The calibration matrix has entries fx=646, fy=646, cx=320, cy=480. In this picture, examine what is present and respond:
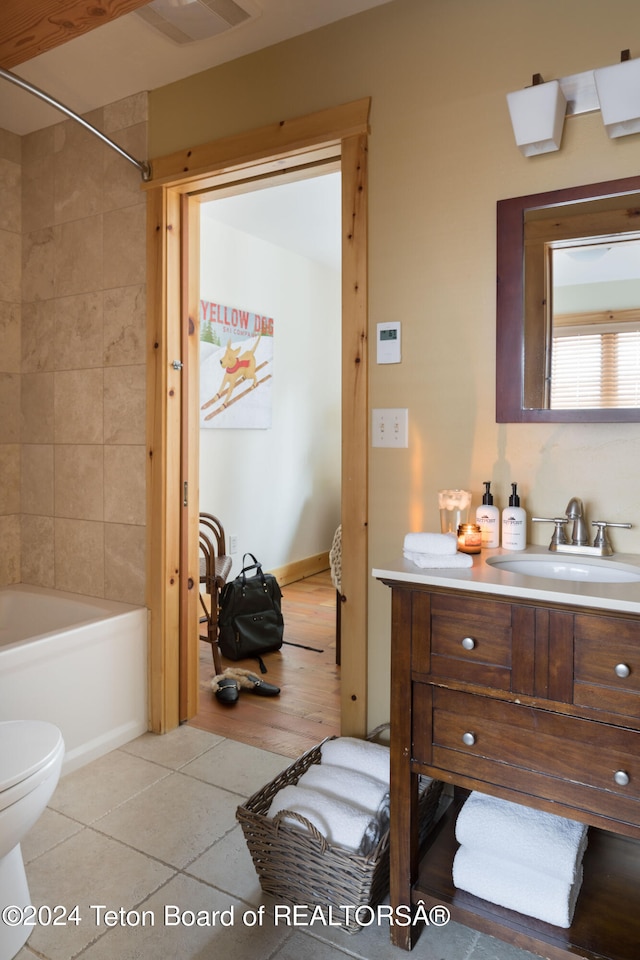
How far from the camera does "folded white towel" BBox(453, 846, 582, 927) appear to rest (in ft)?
4.47

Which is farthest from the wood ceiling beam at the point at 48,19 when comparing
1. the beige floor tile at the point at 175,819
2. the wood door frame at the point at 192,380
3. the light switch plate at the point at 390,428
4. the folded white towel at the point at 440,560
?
the beige floor tile at the point at 175,819

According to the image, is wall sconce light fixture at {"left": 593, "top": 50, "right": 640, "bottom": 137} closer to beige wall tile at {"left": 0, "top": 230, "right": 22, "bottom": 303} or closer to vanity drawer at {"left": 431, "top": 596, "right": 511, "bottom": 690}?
vanity drawer at {"left": 431, "top": 596, "right": 511, "bottom": 690}

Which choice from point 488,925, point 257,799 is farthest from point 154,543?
A: point 488,925

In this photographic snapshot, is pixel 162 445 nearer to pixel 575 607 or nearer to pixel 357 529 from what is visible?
pixel 357 529

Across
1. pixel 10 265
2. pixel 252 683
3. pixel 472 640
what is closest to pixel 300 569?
pixel 252 683

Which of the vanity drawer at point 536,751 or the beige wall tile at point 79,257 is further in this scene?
the beige wall tile at point 79,257

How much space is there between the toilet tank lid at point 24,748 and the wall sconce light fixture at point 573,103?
1.92 meters

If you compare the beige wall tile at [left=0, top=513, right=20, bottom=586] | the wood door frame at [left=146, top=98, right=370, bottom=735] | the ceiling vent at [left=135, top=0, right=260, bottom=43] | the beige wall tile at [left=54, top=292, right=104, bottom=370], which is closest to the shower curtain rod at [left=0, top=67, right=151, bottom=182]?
the wood door frame at [left=146, top=98, right=370, bottom=735]

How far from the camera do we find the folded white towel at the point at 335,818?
1552 mm

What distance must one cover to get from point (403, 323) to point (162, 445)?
1053 mm

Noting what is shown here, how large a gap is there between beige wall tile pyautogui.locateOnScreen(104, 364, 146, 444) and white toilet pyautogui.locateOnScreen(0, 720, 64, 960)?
4.10ft

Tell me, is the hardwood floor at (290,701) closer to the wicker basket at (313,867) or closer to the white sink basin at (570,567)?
the wicker basket at (313,867)

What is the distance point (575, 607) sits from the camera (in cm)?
125

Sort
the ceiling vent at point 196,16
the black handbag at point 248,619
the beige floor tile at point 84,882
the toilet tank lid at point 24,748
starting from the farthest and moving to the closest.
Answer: the black handbag at point 248,619, the ceiling vent at point 196,16, the beige floor tile at point 84,882, the toilet tank lid at point 24,748
